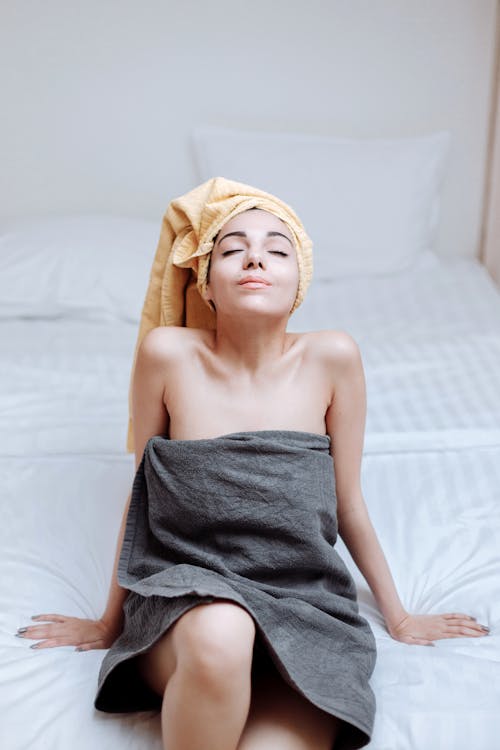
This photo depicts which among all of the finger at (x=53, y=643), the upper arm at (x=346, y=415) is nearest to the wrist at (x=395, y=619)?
the upper arm at (x=346, y=415)

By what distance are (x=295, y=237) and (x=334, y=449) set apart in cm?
31

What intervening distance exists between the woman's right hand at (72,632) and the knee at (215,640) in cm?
28

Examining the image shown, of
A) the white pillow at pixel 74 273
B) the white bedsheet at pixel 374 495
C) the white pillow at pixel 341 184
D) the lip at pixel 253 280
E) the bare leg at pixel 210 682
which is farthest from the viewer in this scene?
the white pillow at pixel 341 184

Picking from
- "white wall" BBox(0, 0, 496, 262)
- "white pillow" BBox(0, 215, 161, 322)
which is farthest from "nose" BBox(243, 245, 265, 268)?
"white wall" BBox(0, 0, 496, 262)

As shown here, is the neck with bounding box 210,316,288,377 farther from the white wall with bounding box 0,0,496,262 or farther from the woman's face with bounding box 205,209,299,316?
the white wall with bounding box 0,0,496,262

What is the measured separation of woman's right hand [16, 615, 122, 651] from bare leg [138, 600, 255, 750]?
0.27 metres

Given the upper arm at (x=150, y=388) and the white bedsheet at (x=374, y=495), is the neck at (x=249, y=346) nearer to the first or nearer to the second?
the upper arm at (x=150, y=388)

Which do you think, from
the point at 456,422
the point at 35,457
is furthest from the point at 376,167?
the point at 35,457

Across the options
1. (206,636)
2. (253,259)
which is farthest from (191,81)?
(206,636)

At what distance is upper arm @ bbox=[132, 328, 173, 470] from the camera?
132 centimetres

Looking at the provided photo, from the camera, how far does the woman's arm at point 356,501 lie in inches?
51.6

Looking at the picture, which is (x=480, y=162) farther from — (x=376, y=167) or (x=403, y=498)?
(x=403, y=498)

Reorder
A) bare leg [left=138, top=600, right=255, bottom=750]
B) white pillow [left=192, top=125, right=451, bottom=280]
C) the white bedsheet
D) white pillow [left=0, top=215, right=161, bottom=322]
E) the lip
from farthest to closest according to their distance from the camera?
white pillow [left=192, top=125, right=451, bottom=280] → white pillow [left=0, top=215, right=161, bottom=322] → the lip → the white bedsheet → bare leg [left=138, top=600, right=255, bottom=750]

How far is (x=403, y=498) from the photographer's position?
1626 millimetres
